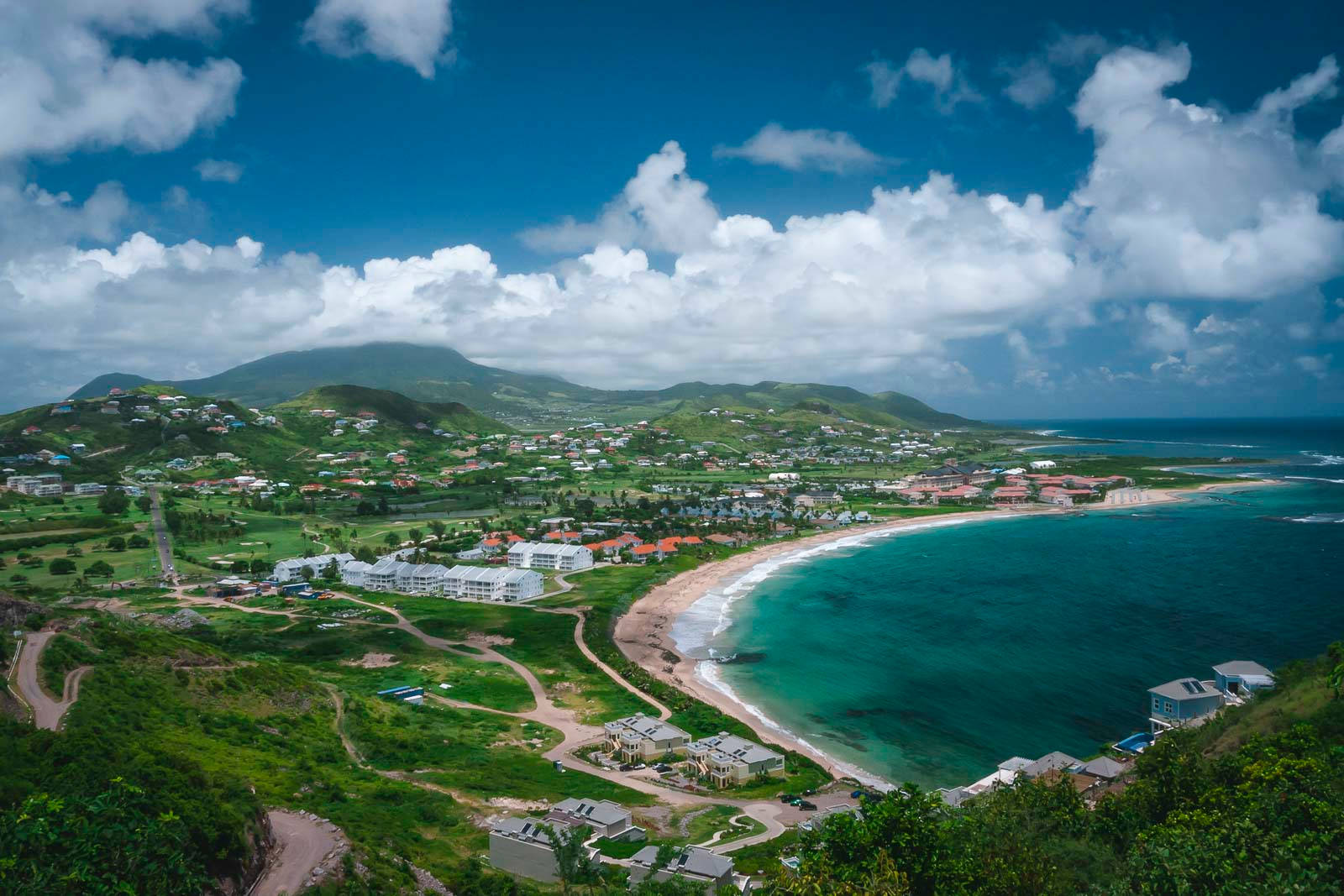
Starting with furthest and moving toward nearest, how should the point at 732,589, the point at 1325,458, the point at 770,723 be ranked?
the point at 1325,458
the point at 732,589
the point at 770,723

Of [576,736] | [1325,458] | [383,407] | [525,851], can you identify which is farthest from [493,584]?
[1325,458]

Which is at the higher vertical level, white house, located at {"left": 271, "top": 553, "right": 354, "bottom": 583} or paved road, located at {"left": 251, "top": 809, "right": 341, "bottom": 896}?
paved road, located at {"left": 251, "top": 809, "right": 341, "bottom": 896}

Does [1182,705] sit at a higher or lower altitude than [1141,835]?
lower

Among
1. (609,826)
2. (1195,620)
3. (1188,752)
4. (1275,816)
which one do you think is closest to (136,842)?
(609,826)

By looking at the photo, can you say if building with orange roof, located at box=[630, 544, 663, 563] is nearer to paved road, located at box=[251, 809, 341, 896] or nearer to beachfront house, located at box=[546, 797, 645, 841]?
beachfront house, located at box=[546, 797, 645, 841]

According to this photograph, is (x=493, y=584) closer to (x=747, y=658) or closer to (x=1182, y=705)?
(x=747, y=658)

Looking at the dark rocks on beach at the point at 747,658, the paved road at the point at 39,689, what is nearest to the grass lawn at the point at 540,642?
the dark rocks on beach at the point at 747,658

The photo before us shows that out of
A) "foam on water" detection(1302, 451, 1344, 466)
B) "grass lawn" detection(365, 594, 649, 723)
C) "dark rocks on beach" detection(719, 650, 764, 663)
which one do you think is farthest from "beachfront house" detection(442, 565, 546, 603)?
"foam on water" detection(1302, 451, 1344, 466)
